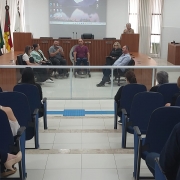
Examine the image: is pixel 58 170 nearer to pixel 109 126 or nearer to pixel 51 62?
pixel 109 126

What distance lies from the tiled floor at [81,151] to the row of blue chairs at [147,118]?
247 mm

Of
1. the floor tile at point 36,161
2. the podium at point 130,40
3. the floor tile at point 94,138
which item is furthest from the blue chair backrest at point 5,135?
the podium at point 130,40

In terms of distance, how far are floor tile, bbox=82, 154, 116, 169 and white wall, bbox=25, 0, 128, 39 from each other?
1112 centimetres

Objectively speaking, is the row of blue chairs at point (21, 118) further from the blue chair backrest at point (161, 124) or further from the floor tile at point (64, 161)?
the blue chair backrest at point (161, 124)

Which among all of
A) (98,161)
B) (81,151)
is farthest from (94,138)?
(98,161)

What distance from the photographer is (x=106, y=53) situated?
9961 mm

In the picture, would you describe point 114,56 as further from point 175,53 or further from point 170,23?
point 170,23

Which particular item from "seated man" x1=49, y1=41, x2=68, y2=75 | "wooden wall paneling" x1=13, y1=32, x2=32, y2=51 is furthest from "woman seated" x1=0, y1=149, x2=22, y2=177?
"wooden wall paneling" x1=13, y1=32, x2=32, y2=51

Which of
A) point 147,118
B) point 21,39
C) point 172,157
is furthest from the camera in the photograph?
point 21,39

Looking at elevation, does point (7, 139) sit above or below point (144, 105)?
below

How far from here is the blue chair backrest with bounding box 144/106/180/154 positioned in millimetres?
2377

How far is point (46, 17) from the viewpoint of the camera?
540 inches

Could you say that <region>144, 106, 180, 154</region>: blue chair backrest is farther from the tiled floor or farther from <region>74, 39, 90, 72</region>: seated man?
<region>74, 39, 90, 72</region>: seated man

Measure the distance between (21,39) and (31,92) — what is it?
6290mm
